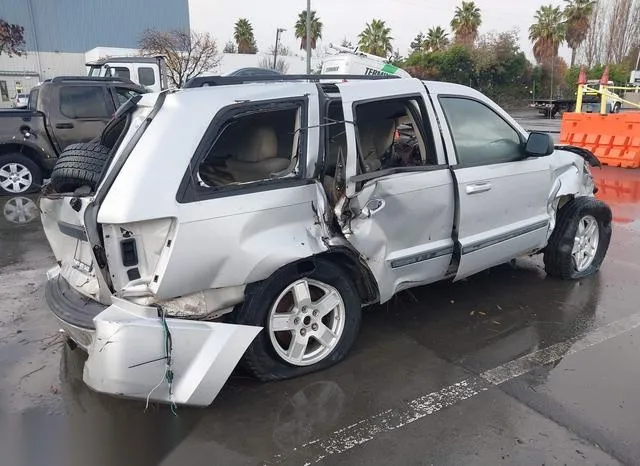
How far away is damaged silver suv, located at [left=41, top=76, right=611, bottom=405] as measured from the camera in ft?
9.41

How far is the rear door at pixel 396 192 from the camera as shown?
11.6 feet

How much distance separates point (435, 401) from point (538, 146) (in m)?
2.33

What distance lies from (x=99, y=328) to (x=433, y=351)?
2228 millimetres

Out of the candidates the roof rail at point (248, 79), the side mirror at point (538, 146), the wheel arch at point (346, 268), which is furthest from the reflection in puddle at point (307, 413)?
the side mirror at point (538, 146)

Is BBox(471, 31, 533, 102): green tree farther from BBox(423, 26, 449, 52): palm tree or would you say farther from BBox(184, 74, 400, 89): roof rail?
BBox(184, 74, 400, 89): roof rail

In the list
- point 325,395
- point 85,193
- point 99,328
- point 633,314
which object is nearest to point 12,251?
point 85,193

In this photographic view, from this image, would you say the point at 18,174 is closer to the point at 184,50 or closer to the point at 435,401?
the point at 435,401

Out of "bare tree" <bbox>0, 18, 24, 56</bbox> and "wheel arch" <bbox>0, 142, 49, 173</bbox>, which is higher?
"bare tree" <bbox>0, 18, 24, 56</bbox>

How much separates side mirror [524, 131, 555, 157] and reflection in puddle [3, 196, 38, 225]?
6.97m

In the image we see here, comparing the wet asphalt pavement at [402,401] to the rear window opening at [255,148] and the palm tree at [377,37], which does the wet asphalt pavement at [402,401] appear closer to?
the rear window opening at [255,148]

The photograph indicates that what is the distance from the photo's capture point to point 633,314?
4488 millimetres

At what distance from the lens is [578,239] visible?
517 cm

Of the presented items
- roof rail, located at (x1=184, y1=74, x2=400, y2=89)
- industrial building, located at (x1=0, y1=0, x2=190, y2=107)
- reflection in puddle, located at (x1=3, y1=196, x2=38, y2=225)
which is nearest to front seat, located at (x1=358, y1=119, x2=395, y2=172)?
roof rail, located at (x1=184, y1=74, x2=400, y2=89)

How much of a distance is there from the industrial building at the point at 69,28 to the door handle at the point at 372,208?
145 feet
